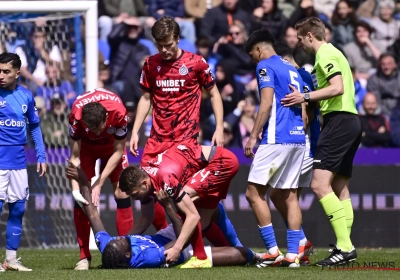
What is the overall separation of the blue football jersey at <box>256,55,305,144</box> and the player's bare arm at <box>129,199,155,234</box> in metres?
1.39

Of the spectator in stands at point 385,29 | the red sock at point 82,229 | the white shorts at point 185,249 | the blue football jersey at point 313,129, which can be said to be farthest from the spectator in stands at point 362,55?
the red sock at point 82,229

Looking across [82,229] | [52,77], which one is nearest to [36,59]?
[52,77]

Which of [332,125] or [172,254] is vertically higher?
[332,125]

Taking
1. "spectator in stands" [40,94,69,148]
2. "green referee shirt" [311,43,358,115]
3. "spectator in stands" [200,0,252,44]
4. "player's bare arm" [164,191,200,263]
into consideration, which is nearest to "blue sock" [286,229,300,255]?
"player's bare arm" [164,191,200,263]

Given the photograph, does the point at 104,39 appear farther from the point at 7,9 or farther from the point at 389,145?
the point at 389,145

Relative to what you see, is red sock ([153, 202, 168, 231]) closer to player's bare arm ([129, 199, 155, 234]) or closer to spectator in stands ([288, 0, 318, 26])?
player's bare arm ([129, 199, 155, 234])

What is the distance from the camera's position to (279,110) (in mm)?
8391

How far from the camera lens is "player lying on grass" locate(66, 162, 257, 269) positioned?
791 centimetres

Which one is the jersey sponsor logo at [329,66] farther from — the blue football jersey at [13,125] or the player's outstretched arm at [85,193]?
the blue football jersey at [13,125]

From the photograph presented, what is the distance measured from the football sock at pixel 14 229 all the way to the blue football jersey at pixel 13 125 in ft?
1.34

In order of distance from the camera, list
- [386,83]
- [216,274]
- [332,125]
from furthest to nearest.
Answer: [386,83] < [332,125] < [216,274]

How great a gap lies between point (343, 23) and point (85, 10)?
5.21 metres

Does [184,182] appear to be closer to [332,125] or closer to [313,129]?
[332,125]

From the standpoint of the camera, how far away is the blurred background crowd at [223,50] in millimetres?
13320
